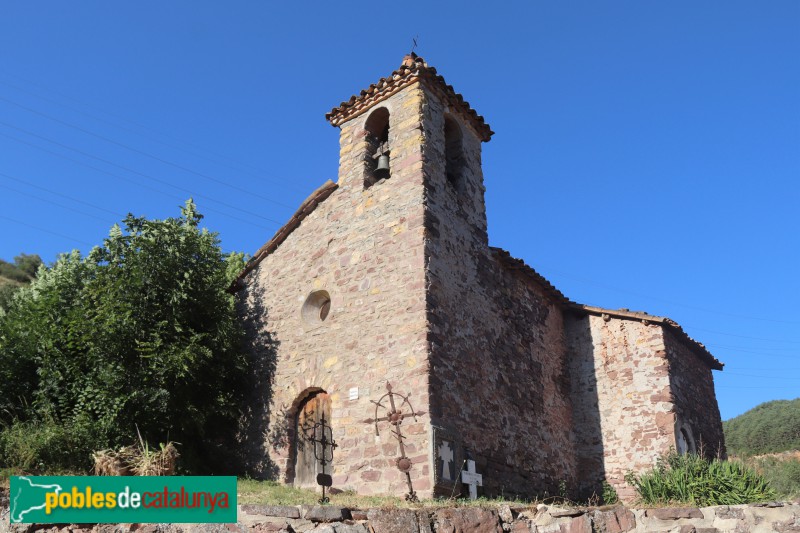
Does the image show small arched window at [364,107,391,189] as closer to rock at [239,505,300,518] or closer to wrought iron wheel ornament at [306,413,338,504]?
wrought iron wheel ornament at [306,413,338,504]

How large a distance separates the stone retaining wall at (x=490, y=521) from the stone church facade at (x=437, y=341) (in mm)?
1654

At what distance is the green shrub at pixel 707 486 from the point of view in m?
10.8

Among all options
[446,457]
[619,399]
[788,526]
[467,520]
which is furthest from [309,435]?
[788,526]

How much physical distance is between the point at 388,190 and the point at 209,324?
14.8ft

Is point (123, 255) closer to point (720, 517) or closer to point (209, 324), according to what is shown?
point (209, 324)

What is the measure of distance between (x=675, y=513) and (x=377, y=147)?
928 cm

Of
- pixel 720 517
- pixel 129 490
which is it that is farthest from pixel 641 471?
pixel 129 490

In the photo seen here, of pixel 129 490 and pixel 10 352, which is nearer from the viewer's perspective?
pixel 129 490

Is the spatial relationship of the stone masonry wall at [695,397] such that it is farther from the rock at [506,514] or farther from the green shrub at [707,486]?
the rock at [506,514]

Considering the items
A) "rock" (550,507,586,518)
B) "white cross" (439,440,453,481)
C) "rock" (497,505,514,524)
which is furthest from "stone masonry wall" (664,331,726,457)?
"rock" (497,505,514,524)

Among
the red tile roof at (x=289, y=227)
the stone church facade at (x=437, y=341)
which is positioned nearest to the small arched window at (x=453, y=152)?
the stone church facade at (x=437, y=341)

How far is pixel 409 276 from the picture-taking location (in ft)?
40.5

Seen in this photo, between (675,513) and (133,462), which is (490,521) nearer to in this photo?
(675,513)

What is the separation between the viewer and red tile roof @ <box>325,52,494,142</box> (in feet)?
46.4
